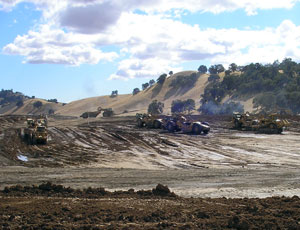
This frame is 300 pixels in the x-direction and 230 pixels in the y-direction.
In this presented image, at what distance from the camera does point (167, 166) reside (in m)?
19.9

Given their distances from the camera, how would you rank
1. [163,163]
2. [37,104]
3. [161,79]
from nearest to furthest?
1. [163,163]
2. [161,79]
3. [37,104]

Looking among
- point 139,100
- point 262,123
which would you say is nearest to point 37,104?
point 139,100

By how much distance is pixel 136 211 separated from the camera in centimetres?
977

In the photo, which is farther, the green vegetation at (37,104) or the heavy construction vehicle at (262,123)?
the green vegetation at (37,104)

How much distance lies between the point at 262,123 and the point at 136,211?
3126 centimetres

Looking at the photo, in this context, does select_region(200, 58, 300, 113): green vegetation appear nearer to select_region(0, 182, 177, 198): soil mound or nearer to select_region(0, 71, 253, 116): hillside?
select_region(0, 71, 253, 116): hillside

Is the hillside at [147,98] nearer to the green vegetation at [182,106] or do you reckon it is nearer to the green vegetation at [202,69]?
the green vegetation at [202,69]

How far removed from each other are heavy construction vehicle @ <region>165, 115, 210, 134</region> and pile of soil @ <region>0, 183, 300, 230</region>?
993 inches

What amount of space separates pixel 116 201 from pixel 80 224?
2237 millimetres

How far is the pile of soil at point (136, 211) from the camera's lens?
8664mm

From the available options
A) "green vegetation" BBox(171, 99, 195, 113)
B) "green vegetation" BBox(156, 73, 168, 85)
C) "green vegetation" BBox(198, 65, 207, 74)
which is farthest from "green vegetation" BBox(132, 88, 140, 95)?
"green vegetation" BBox(171, 99, 195, 113)

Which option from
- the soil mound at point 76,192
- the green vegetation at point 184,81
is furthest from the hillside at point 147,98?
the soil mound at point 76,192

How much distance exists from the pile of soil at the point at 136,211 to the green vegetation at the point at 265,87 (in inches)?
2412

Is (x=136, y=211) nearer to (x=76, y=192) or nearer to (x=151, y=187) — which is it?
(x=76, y=192)
